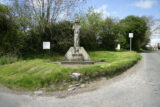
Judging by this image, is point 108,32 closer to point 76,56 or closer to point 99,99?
point 76,56

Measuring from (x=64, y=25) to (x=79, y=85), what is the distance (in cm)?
1004

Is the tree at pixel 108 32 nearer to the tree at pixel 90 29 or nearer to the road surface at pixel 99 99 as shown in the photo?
the tree at pixel 90 29

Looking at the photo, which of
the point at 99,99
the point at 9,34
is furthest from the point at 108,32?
the point at 99,99

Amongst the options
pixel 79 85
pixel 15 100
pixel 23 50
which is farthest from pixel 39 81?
pixel 23 50

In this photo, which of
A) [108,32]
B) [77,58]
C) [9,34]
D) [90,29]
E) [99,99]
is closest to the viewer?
[99,99]

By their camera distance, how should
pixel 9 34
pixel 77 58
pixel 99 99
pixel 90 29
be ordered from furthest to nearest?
pixel 90 29, pixel 9 34, pixel 77 58, pixel 99 99

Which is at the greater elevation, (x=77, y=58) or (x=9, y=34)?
(x=9, y=34)

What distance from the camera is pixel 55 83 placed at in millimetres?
4492

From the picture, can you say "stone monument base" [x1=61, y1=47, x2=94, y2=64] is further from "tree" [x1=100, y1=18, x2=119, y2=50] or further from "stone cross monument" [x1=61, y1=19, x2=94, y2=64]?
"tree" [x1=100, y1=18, x2=119, y2=50]

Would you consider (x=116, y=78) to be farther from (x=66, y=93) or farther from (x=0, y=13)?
(x=0, y=13)

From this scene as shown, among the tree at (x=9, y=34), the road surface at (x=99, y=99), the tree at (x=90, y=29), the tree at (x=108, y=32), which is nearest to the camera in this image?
the road surface at (x=99, y=99)

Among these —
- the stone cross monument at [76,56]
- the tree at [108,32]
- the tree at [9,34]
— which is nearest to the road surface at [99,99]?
the stone cross monument at [76,56]

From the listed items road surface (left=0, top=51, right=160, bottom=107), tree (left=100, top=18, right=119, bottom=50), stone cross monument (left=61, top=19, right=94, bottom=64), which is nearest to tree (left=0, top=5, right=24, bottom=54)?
stone cross monument (left=61, top=19, right=94, bottom=64)

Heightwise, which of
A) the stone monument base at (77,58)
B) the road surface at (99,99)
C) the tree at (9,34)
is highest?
the tree at (9,34)
